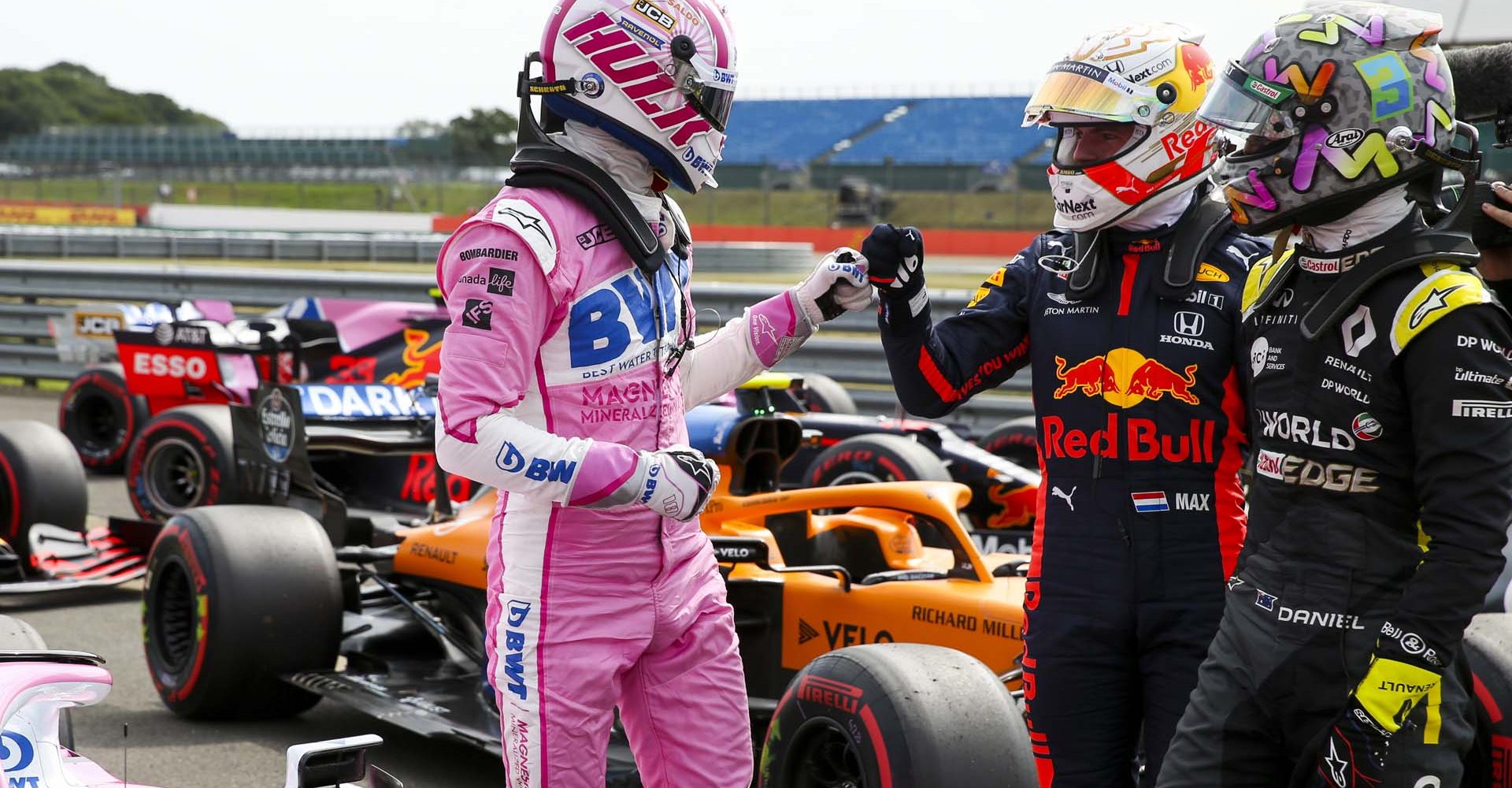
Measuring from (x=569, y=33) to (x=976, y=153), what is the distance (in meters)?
54.7

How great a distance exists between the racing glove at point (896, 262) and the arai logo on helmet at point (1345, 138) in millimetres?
830

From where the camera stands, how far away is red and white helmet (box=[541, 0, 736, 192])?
2898mm

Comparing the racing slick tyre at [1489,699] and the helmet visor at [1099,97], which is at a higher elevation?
the helmet visor at [1099,97]

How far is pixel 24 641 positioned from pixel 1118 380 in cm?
265

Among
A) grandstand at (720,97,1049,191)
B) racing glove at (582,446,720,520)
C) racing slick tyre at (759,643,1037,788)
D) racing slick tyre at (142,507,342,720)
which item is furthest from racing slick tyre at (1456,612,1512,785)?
grandstand at (720,97,1049,191)

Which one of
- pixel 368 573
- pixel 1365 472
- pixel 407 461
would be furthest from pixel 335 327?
pixel 1365 472

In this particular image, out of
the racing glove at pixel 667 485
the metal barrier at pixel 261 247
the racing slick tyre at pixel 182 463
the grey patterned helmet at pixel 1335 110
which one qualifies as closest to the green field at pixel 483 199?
the metal barrier at pixel 261 247

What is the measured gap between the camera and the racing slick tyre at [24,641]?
366 centimetres

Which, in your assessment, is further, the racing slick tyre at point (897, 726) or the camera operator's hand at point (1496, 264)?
the racing slick tyre at point (897, 726)

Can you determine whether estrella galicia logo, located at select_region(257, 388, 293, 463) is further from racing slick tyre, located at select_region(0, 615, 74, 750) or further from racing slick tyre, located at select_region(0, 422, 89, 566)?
racing slick tyre, located at select_region(0, 615, 74, 750)

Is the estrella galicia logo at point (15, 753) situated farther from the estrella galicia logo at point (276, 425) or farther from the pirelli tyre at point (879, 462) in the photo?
the pirelli tyre at point (879, 462)

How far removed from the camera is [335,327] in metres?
9.59

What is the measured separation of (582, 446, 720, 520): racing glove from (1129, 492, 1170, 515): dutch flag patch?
0.85 metres

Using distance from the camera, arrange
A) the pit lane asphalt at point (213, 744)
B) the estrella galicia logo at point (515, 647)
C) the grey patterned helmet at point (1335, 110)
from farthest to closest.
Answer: the pit lane asphalt at point (213, 744) < the estrella galicia logo at point (515, 647) < the grey patterned helmet at point (1335, 110)
